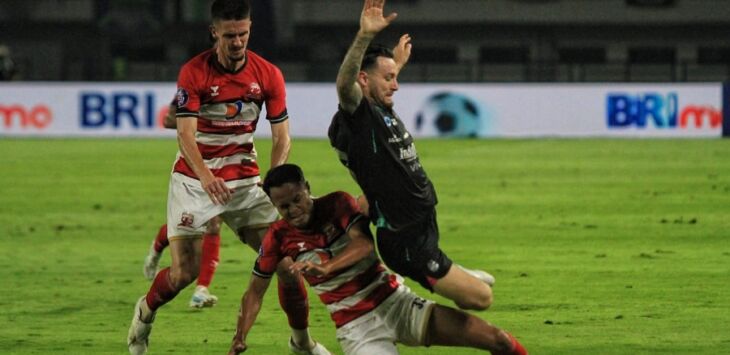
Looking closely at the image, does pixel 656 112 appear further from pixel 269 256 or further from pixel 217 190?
pixel 269 256

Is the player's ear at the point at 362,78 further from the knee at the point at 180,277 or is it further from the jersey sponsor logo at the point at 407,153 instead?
the knee at the point at 180,277

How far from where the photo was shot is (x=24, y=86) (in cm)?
3444

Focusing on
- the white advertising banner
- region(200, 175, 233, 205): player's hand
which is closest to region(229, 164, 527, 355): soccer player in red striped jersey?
region(200, 175, 233, 205): player's hand

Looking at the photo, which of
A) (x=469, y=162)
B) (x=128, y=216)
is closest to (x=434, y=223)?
(x=128, y=216)

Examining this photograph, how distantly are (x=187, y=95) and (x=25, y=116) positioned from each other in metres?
25.6

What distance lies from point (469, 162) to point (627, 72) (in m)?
13.5

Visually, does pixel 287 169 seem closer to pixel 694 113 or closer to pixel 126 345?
pixel 126 345

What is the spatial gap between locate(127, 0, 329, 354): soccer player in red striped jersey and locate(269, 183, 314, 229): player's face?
1.27 meters

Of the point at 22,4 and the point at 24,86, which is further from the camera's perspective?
the point at 22,4

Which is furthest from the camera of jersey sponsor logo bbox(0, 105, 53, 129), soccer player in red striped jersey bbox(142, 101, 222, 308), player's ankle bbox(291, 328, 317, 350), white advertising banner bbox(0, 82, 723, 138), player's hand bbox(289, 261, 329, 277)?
jersey sponsor logo bbox(0, 105, 53, 129)

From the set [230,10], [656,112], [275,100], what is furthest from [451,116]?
[230,10]

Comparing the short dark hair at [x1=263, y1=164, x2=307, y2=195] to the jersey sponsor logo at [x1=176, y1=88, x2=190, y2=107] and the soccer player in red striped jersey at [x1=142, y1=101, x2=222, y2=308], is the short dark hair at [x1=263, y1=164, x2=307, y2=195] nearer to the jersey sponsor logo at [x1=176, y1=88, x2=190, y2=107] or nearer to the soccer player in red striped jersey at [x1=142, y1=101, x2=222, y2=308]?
the jersey sponsor logo at [x1=176, y1=88, x2=190, y2=107]

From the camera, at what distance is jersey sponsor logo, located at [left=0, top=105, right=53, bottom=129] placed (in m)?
34.4

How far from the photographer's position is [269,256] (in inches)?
336
